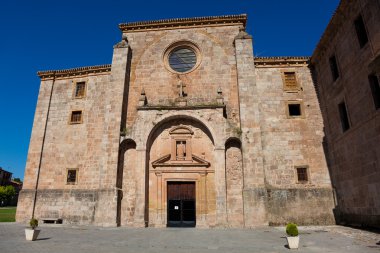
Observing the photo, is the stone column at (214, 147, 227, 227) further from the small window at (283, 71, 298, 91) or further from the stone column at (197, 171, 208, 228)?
the small window at (283, 71, 298, 91)

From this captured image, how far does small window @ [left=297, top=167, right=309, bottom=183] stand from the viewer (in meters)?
15.6

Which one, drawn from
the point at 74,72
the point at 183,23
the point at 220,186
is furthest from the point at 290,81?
the point at 74,72

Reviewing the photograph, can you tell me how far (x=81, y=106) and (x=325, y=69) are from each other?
52.4 feet

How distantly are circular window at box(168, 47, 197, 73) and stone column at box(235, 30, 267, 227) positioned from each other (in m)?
3.26

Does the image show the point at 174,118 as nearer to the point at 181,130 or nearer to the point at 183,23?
the point at 181,130

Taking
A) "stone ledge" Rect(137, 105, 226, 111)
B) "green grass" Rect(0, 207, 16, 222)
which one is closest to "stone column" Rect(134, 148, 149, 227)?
"stone ledge" Rect(137, 105, 226, 111)

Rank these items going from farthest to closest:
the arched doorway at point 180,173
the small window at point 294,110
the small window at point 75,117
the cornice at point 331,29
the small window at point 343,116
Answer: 1. the small window at point 75,117
2. the small window at point 294,110
3. the arched doorway at point 180,173
4. the small window at point 343,116
5. the cornice at point 331,29

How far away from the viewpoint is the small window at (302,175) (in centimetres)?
1561

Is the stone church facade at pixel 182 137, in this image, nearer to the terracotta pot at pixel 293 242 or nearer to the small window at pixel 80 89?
the small window at pixel 80 89

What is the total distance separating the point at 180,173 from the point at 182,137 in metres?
2.25

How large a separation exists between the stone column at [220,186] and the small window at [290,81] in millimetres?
6130

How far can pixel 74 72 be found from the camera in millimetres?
19500

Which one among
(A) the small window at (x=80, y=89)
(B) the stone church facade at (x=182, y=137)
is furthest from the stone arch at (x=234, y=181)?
(A) the small window at (x=80, y=89)

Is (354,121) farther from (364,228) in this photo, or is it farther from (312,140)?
(364,228)
